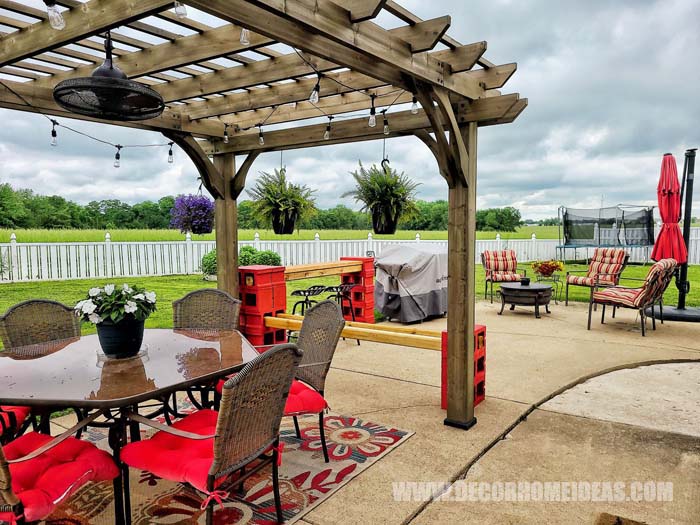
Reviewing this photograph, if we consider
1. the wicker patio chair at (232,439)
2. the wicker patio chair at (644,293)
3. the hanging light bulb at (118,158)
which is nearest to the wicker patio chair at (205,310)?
the hanging light bulb at (118,158)

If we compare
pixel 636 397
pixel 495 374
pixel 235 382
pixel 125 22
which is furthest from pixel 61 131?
pixel 636 397

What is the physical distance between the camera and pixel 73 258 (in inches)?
417

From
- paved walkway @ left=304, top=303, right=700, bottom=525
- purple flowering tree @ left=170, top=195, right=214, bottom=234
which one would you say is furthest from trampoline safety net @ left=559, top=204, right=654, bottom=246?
purple flowering tree @ left=170, top=195, right=214, bottom=234

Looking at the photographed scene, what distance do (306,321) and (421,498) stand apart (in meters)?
1.17

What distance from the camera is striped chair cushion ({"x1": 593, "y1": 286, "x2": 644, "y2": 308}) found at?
20.1 feet

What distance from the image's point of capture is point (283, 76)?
10.5 feet

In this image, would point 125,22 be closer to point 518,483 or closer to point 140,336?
point 140,336

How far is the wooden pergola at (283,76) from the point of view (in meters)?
2.15

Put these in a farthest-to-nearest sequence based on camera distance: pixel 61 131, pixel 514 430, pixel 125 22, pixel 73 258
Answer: pixel 73 258
pixel 61 131
pixel 514 430
pixel 125 22

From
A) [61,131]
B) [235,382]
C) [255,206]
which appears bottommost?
[235,382]

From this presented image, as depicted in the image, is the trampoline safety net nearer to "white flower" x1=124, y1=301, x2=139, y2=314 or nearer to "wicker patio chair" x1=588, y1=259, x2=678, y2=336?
"wicker patio chair" x1=588, y1=259, x2=678, y2=336

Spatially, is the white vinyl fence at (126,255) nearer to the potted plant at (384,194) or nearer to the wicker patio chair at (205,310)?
the potted plant at (384,194)

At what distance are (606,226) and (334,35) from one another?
527 inches

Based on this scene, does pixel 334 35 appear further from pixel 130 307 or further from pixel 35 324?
pixel 35 324
